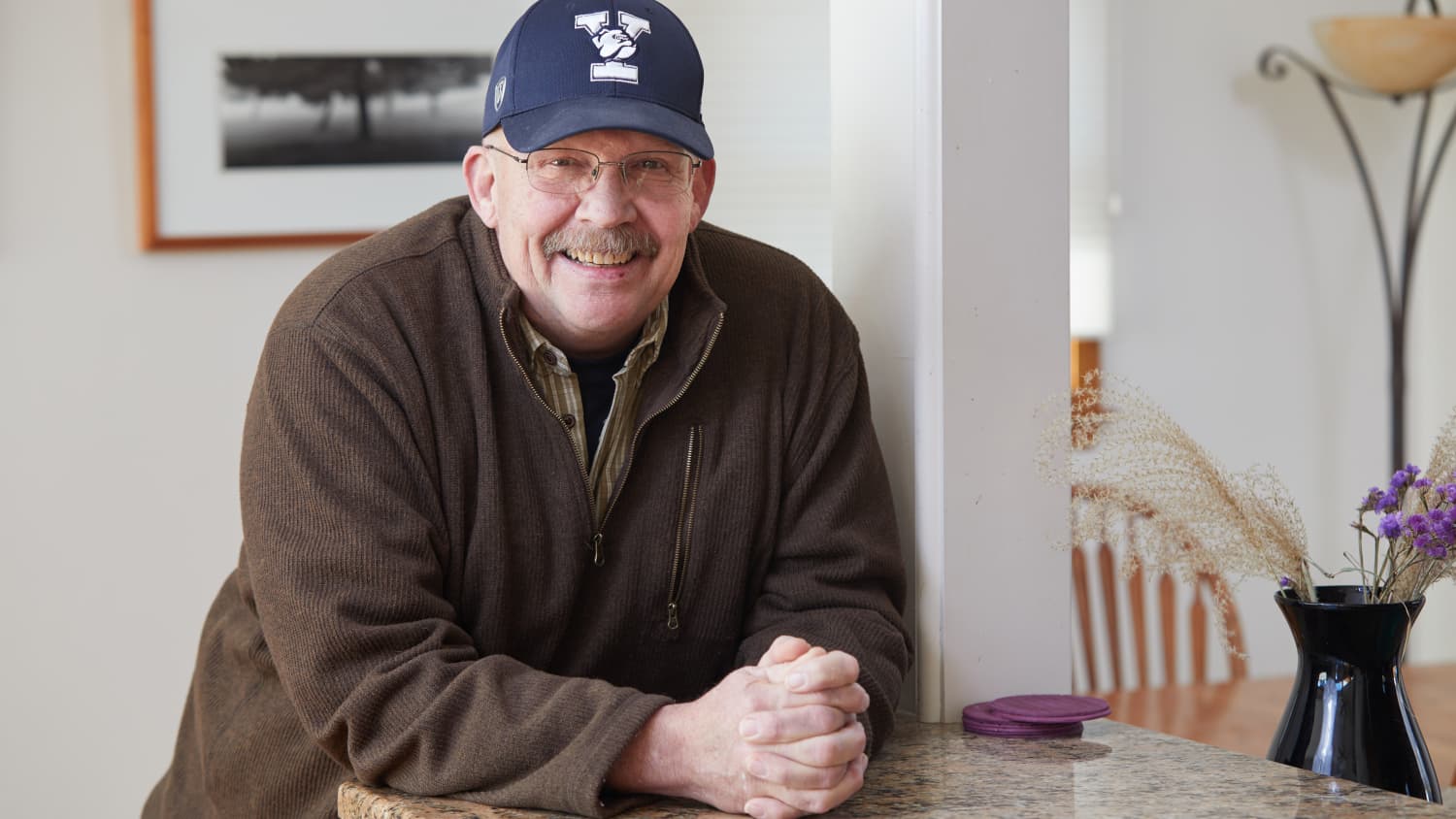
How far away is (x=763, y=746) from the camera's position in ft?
3.95

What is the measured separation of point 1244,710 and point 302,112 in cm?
196

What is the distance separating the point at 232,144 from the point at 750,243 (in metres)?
1.33

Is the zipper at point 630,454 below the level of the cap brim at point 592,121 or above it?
below

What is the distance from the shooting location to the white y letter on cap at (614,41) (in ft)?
4.70

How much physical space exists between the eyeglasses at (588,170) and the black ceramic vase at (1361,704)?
2.38 ft

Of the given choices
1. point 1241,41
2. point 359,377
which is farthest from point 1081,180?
point 359,377

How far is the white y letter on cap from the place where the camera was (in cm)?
143

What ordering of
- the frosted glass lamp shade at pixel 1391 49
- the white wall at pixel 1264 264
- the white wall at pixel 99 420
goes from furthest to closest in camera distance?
the white wall at pixel 1264 264 → the frosted glass lamp shade at pixel 1391 49 → the white wall at pixel 99 420

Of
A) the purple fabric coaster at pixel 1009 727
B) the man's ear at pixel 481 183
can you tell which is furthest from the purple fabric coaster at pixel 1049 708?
the man's ear at pixel 481 183

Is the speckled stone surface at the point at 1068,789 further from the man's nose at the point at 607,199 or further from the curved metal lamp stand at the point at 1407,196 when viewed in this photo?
the curved metal lamp stand at the point at 1407,196

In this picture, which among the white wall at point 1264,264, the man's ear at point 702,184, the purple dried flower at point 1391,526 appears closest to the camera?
the purple dried flower at point 1391,526

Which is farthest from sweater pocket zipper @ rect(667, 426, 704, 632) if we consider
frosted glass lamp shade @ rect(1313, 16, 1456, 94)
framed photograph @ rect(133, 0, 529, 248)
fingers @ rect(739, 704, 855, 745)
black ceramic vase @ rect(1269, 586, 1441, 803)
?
frosted glass lamp shade @ rect(1313, 16, 1456, 94)

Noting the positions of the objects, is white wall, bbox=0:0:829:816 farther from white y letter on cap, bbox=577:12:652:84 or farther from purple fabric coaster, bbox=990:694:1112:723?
purple fabric coaster, bbox=990:694:1112:723

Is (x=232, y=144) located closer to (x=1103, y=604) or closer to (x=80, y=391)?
(x=80, y=391)
